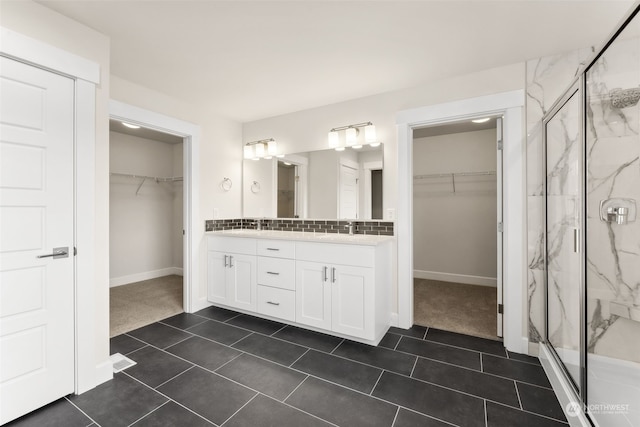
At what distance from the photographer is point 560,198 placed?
2012 millimetres

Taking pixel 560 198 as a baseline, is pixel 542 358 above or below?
below

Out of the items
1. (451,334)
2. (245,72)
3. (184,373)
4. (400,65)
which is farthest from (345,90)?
(184,373)

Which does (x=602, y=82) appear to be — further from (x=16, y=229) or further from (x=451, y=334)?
(x=16, y=229)

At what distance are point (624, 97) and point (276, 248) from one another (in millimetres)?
2654

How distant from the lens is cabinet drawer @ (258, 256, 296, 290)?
275 centimetres

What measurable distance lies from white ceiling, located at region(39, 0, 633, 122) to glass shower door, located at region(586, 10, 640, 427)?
1.85ft

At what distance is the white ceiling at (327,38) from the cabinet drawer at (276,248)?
1.51 m

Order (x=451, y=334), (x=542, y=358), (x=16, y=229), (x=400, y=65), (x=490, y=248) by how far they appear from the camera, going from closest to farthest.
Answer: (x=16, y=229)
(x=542, y=358)
(x=400, y=65)
(x=451, y=334)
(x=490, y=248)

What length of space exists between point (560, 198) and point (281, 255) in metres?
2.27

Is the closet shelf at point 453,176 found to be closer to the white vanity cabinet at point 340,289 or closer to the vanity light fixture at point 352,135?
the vanity light fixture at point 352,135

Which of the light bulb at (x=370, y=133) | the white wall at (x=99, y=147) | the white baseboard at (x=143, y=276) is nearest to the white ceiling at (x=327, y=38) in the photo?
the white wall at (x=99, y=147)

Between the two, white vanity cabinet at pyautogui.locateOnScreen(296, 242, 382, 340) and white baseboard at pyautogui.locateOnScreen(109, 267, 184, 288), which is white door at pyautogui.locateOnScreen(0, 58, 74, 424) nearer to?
white vanity cabinet at pyautogui.locateOnScreen(296, 242, 382, 340)

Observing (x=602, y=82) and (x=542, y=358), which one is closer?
(x=602, y=82)

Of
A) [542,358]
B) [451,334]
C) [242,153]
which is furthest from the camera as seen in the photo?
[242,153]
